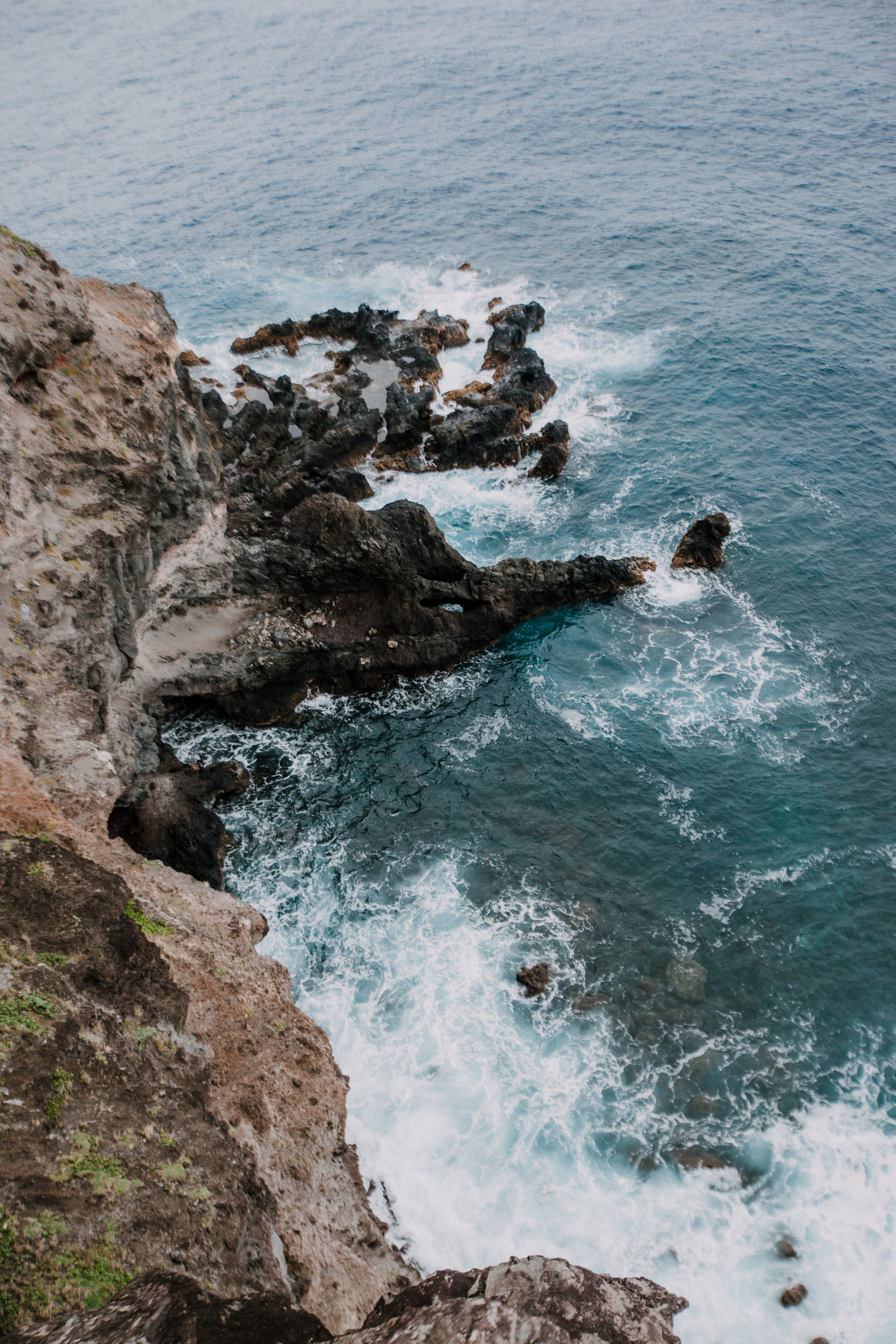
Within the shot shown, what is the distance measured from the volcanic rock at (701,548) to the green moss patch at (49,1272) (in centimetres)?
3374

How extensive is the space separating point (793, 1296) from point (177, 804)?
68.9ft

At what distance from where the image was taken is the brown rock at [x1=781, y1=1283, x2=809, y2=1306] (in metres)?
16.5

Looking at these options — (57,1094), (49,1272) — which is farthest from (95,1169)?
(49,1272)

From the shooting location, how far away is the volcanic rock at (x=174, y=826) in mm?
23844

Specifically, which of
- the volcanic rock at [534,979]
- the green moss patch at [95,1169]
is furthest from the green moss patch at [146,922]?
the volcanic rock at [534,979]

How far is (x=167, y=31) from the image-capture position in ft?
464

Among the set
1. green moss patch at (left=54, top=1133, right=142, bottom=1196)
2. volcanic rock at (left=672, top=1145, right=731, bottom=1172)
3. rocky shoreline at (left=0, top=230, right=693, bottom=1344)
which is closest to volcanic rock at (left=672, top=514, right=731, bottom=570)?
rocky shoreline at (left=0, top=230, right=693, bottom=1344)

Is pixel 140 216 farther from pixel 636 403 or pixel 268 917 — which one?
pixel 268 917

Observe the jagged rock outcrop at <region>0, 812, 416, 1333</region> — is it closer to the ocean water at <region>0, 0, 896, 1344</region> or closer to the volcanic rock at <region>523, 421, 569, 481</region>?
the ocean water at <region>0, 0, 896, 1344</region>

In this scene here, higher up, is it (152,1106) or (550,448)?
(550,448)

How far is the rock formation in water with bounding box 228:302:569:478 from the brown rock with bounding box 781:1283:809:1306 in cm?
3369

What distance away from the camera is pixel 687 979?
2184cm

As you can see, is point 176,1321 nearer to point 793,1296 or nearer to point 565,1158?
point 565,1158

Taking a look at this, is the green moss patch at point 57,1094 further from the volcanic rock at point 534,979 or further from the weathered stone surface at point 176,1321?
the volcanic rock at point 534,979
